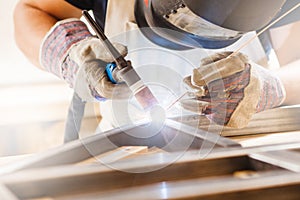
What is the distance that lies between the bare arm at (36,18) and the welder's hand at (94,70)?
0.27m

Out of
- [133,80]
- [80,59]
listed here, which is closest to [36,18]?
[80,59]

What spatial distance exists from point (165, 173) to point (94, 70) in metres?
0.28

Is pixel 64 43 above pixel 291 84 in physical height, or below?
above

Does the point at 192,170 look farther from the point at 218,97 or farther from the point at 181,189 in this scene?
the point at 218,97

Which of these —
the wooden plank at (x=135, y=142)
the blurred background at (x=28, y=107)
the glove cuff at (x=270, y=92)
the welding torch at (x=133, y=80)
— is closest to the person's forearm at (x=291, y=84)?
the glove cuff at (x=270, y=92)

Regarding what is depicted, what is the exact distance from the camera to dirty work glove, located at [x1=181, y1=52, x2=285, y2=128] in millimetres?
700

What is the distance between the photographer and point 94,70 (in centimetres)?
67

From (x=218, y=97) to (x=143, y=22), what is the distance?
23cm

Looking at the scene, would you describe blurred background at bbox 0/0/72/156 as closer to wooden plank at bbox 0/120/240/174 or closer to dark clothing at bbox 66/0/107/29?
dark clothing at bbox 66/0/107/29

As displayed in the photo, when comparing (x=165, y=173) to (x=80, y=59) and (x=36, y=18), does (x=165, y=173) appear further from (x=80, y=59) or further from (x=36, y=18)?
(x=36, y=18)

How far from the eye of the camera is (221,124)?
801mm

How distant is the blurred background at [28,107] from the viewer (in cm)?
226

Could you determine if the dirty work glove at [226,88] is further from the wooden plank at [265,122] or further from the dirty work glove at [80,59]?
the dirty work glove at [80,59]

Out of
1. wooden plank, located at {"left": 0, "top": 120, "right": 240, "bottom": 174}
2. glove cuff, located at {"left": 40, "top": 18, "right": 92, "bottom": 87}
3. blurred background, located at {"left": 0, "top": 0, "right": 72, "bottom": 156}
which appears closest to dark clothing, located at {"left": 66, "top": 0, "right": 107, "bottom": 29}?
glove cuff, located at {"left": 40, "top": 18, "right": 92, "bottom": 87}
